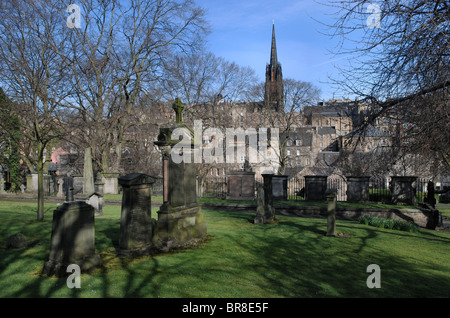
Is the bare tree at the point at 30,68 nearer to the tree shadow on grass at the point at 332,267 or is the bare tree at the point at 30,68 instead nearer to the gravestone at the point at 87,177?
the gravestone at the point at 87,177

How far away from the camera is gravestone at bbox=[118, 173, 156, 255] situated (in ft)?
22.5

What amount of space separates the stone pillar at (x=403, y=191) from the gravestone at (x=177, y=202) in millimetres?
13113

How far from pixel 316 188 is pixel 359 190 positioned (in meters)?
2.34

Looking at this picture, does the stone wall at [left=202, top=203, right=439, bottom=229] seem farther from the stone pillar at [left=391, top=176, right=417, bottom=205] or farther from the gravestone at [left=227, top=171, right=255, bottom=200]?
the gravestone at [left=227, top=171, right=255, bottom=200]

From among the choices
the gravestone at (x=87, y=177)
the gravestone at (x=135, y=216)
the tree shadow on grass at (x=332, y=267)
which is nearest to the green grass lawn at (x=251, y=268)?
the tree shadow on grass at (x=332, y=267)

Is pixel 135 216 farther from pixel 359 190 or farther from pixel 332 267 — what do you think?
pixel 359 190

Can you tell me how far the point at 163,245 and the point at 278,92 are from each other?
42.3m

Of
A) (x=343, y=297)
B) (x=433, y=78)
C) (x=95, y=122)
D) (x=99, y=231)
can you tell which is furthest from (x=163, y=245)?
(x=95, y=122)

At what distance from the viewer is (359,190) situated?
1831 centimetres

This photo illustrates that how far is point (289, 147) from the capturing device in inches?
3172

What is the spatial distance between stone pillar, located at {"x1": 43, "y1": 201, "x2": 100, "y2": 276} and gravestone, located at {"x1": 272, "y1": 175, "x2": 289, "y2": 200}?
15107 millimetres

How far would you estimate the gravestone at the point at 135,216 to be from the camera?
6.86m
